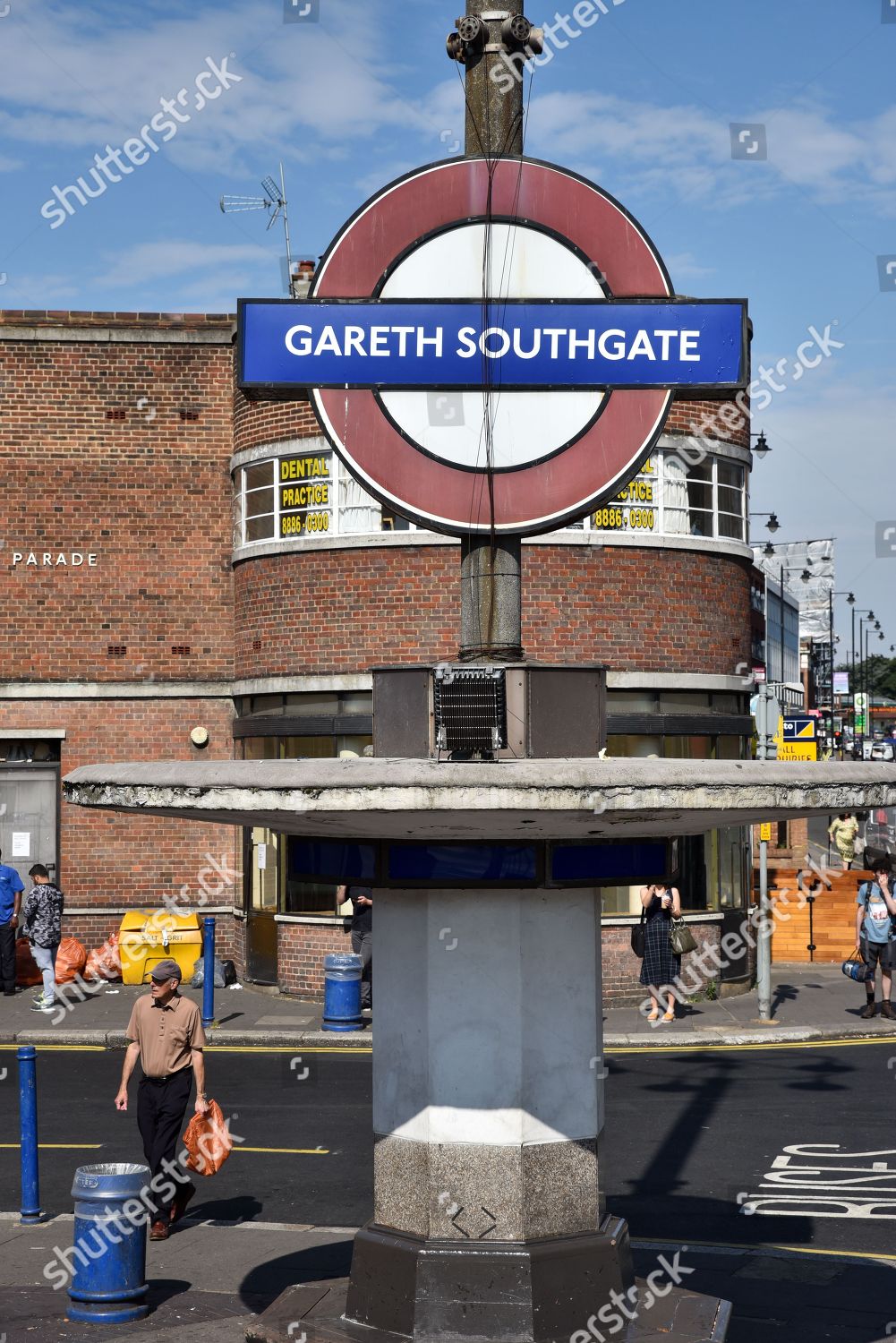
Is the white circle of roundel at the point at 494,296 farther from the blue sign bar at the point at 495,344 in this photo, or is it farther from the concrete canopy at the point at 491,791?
the concrete canopy at the point at 491,791

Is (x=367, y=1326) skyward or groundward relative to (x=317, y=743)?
groundward

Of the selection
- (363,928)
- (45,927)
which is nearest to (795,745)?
(363,928)

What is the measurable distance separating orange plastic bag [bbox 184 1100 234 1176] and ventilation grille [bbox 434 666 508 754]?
441 centimetres

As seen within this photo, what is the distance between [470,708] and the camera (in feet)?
21.2

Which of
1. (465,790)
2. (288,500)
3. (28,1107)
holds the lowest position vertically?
(28,1107)

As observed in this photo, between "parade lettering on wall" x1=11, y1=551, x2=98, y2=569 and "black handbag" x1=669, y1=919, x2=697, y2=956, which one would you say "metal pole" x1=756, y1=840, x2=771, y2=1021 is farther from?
"parade lettering on wall" x1=11, y1=551, x2=98, y2=569

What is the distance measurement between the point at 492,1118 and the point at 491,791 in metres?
2.15

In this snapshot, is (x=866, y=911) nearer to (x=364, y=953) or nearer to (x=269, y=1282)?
(x=364, y=953)

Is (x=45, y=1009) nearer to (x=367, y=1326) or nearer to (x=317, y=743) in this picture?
(x=317, y=743)

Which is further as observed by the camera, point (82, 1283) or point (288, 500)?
point (288, 500)

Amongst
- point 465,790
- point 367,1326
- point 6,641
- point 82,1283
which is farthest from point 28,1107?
point 6,641

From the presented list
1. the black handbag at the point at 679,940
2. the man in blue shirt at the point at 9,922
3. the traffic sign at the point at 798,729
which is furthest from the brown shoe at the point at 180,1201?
the traffic sign at the point at 798,729

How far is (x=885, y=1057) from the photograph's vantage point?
16922 millimetres

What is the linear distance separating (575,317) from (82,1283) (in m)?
5.72
